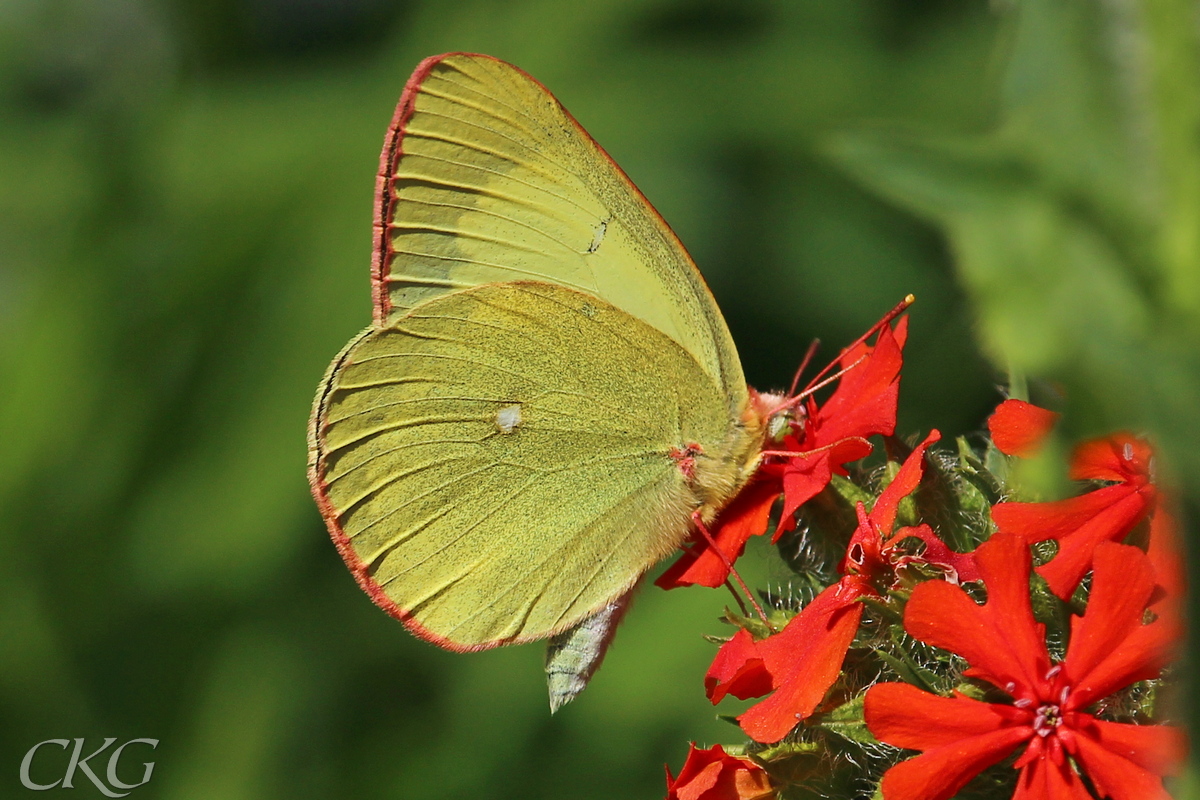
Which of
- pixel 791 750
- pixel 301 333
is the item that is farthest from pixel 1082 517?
pixel 301 333

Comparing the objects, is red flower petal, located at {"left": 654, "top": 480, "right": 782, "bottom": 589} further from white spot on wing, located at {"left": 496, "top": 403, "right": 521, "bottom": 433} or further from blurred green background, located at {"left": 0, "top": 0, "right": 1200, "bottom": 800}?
blurred green background, located at {"left": 0, "top": 0, "right": 1200, "bottom": 800}

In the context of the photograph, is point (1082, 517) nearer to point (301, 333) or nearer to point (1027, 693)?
point (1027, 693)

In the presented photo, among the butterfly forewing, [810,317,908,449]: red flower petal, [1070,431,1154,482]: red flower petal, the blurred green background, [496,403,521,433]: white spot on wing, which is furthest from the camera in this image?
the blurred green background

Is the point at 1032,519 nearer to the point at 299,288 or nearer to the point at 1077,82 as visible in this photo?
the point at 1077,82

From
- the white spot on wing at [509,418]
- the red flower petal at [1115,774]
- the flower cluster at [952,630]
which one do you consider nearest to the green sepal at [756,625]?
the flower cluster at [952,630]

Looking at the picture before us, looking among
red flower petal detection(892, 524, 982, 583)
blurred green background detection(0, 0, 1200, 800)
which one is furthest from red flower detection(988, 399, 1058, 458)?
blurred green background detection(0, 0, 1200, 800)

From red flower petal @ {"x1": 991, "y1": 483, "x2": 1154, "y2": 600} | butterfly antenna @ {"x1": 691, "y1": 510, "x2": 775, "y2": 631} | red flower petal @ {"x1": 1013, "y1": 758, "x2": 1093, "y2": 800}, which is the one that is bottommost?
butterfly antenna @ {"x1": 691, "y1": 510, "x2": 775, "y2": 631}

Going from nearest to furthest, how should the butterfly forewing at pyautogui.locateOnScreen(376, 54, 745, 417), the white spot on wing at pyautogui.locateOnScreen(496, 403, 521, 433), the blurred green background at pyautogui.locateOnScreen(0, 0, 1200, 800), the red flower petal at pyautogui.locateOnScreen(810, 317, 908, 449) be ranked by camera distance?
the red flower petal at pyautogui.locateOnScreen(810, 317, 908, 449) → the butterfly forewing at pyautogui.locateOnScreen(376, 54, 745, 417) → the white spot on wing at pyautogui.locateOnScreen(496, 403, 521, 433) → the blurred green background at pyautogui.locateOnScreen(0, 0, 1200, 800)
